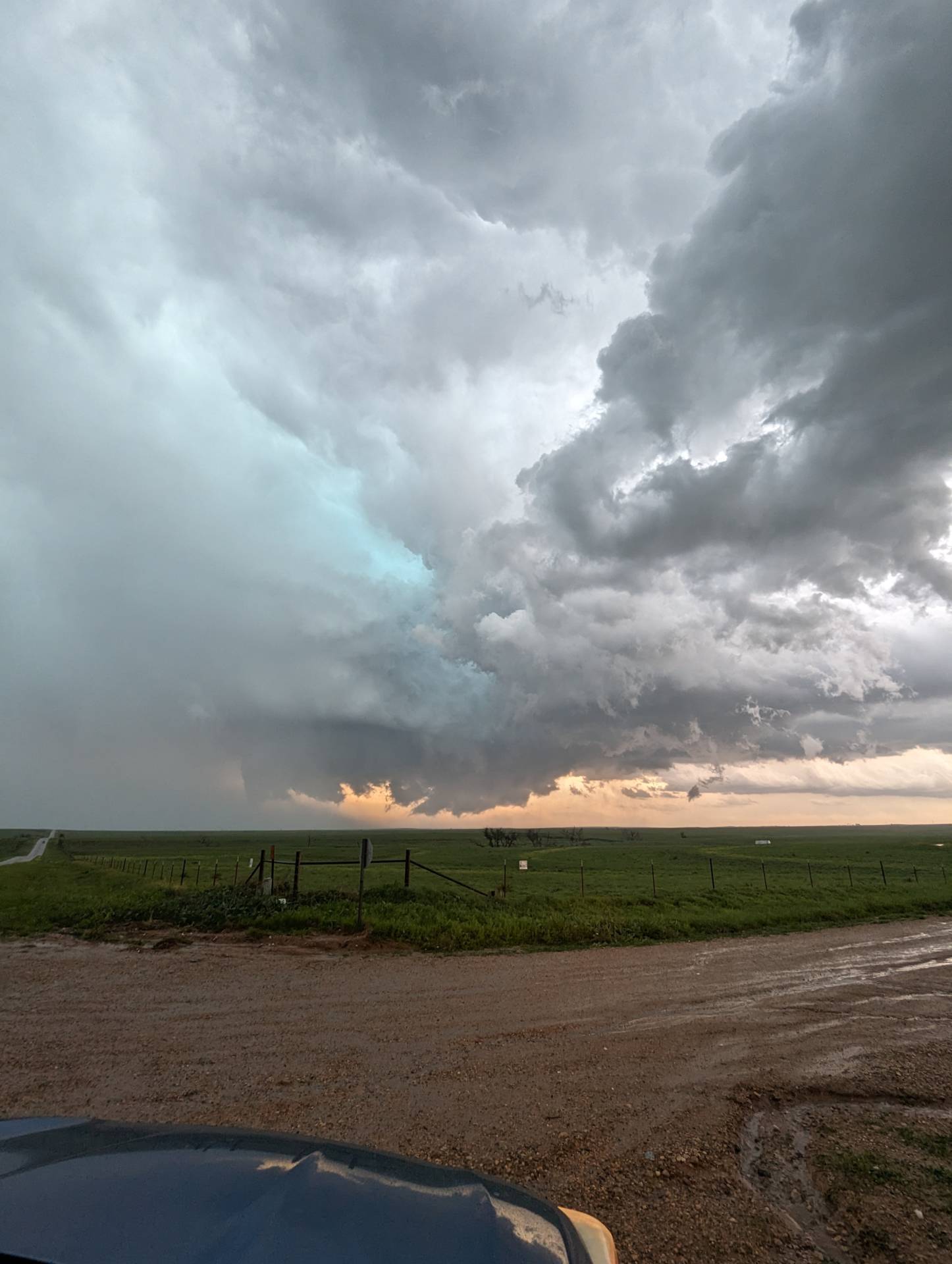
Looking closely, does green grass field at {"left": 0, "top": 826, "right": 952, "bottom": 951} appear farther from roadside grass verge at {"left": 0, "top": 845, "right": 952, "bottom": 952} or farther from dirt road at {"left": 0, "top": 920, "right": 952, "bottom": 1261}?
dirt road at {"left": 0, "top": 920, "right": 952, "bottom": 1261}

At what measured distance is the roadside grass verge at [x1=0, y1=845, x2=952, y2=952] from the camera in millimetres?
17281

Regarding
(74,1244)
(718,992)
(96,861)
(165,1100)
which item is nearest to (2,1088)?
(165,1100)

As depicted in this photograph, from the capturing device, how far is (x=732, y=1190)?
5488 millimetres

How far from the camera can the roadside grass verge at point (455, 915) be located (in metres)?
17.3

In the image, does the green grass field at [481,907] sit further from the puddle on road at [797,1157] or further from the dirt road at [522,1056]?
the puddle on road at [797,1157]

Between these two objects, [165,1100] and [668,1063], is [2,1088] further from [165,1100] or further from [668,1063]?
[668,1063]

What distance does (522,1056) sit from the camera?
8.75m

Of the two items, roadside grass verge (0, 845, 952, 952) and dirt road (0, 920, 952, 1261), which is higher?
roadside grass verge (0, 845, 952, 952)

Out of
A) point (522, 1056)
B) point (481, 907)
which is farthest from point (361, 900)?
point (522, 1056)

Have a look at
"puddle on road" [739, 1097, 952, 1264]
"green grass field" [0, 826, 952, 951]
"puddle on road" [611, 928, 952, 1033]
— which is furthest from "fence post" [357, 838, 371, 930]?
"puddle on road" [739, 1097, 952, 1264]

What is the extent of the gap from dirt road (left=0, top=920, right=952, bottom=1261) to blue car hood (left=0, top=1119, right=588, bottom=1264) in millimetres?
3146

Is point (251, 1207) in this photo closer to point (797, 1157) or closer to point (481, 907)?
point (797, 1157)

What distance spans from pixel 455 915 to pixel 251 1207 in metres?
18.2

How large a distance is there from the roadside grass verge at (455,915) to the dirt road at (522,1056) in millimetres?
2248
